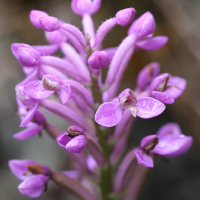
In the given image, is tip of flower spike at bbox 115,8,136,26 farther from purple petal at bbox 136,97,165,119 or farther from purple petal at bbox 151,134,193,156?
purple petal at bbox 151,134,193,156

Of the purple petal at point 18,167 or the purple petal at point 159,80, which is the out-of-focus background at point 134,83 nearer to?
the purple petal at point 18,167

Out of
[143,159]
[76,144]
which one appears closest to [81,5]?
[76,144]

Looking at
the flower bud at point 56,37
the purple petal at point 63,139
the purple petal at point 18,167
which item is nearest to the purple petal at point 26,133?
the purple petal at point 18,167

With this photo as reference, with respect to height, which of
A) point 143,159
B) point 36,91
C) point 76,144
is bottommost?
point 143,159

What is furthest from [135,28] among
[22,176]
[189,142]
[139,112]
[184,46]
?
[184,46]

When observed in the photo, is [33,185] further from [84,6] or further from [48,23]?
[84,6]

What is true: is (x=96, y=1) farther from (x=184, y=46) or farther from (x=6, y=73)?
(x=6, y=73)
